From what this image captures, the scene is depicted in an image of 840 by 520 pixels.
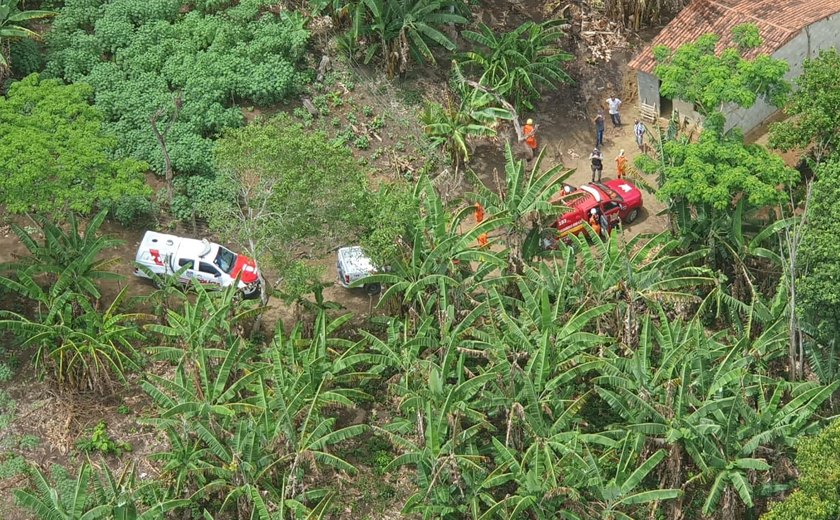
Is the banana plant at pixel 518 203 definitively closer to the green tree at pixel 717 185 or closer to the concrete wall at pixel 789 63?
the green tree at pixel 717 185

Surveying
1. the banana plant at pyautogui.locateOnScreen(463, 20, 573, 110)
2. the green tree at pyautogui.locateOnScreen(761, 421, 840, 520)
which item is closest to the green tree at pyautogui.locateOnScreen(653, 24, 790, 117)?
the banana plant at pyautogui.locateOnScreen(463, 20, 573, 110)

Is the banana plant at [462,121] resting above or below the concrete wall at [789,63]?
below

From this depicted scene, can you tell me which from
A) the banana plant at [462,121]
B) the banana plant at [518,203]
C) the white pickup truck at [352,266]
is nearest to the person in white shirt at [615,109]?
the banana plant at [462,121]

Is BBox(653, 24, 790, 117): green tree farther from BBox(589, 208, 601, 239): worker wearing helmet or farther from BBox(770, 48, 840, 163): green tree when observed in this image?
BBox(589, 208, 601, 239): worker wearing helmet

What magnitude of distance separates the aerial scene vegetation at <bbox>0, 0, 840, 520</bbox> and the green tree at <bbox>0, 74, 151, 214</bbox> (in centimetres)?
10

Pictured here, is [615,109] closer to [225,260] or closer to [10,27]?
[225,260]

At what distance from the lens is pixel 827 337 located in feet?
126

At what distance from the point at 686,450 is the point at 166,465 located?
16548 millimetres

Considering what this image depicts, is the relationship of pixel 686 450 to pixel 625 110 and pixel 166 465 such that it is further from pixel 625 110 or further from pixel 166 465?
pixel 625 110

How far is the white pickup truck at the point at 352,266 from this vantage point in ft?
146

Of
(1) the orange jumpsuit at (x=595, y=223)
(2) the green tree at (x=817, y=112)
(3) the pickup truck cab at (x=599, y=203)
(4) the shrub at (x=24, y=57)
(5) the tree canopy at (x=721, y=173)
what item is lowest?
(1) the orange jumpsuit at (x=595, y=223)

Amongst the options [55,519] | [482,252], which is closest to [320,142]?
[482,252]

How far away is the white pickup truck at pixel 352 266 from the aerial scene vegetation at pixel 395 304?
0.11 metres

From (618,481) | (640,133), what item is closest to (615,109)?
(640,133)
